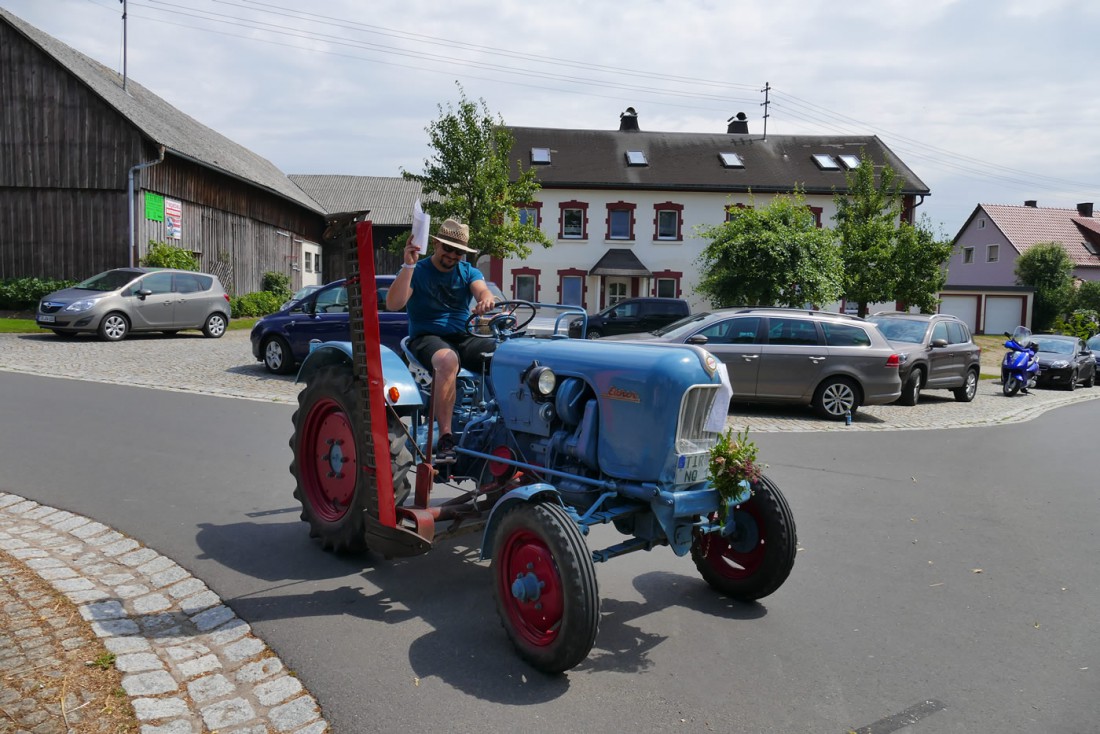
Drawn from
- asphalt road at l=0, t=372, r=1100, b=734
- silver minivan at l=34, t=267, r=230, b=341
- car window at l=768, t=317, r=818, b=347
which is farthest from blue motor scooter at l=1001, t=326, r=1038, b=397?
silver minivan at l=34, t=267, r=230, b=341

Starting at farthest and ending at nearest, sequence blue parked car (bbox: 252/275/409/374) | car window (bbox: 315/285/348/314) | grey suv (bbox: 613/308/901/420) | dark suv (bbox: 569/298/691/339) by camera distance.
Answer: dark suv (bbox: 569/298/691/339)
car window (bbox: 315/285/348/314)
blue parked car (bbox: 252/275/409/374)
grey suv (bbox: 613/308/901/420)

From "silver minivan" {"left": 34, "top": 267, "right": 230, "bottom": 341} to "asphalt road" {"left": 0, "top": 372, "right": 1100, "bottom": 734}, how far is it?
33.7ft

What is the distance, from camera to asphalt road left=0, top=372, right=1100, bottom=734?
11.6 feet

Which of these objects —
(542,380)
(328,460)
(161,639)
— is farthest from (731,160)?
(161,639)

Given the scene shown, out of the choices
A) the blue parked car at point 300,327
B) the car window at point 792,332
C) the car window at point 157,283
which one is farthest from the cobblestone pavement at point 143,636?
the car window at point 157,283

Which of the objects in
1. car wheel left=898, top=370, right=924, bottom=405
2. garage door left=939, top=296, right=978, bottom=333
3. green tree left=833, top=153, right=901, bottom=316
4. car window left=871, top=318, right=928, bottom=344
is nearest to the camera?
car wheel left=898, top=370, right=924, bottom=405

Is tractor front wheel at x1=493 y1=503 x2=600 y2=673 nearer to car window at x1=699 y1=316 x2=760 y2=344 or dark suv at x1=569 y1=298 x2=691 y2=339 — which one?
car window at x1=699 y1=316 x2=760 y2=344

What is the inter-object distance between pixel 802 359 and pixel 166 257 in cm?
2034

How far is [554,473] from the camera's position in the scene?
4.40 meters

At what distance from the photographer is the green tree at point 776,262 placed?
2319 centimetres

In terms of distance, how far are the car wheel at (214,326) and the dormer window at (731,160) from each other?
26061 millimetres

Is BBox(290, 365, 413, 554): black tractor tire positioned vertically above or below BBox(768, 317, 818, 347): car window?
below

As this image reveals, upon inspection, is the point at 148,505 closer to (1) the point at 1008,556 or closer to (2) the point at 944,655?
(2) the point at 944,655

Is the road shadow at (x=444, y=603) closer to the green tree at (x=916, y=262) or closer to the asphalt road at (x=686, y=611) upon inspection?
the asphalt road at (x=686, y=611)
